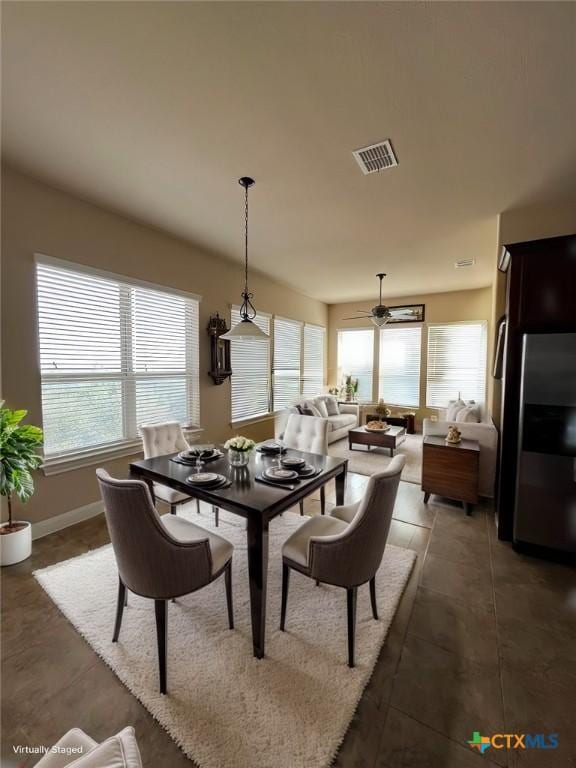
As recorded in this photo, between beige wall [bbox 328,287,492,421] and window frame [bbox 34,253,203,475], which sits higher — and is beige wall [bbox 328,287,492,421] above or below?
above

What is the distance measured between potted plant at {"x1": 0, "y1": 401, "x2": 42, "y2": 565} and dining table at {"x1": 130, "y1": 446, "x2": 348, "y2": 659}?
2.37ft

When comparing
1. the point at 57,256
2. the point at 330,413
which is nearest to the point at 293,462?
the point at 57,256

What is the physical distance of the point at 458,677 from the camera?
159cm

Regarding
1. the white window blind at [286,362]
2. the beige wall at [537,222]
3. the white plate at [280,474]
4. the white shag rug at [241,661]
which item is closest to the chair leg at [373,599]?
the white shag rug at [241,661]

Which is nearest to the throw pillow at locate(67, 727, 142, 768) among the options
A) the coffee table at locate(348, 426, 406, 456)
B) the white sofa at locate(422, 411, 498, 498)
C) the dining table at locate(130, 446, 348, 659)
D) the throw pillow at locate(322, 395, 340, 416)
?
the dining table at locate(130, 446, 348, 659)

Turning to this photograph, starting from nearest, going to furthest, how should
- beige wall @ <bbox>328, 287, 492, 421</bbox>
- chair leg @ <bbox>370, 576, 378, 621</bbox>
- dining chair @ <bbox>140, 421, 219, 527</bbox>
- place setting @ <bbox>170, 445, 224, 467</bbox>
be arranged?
chair leg @ <bbox>370, 576, 378, 621</bbox>, place setting @ <bbox>170, 445, 224, 467</bbox>, dining chair @ <bbox>140, 421, 219, 527</bbox>, beige wall @ <bbox>328, 287, 492, 421</bbox>

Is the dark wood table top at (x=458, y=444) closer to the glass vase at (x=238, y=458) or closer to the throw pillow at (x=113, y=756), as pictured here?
the glass vase at (x=238, y=458)

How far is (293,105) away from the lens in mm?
1895

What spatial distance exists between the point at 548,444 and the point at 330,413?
4.21 m

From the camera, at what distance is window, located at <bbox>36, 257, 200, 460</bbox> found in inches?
113

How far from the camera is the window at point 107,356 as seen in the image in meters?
2.87

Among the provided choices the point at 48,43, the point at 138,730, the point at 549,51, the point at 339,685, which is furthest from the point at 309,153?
the point at 138,730

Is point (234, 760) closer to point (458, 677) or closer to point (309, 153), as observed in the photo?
point (458, 677)

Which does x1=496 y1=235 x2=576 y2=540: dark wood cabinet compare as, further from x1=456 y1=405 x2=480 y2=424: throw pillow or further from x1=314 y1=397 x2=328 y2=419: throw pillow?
x1=314 y1=397 x2=328 y2=419: throw pillow
